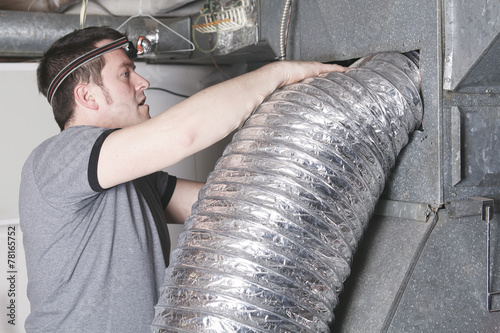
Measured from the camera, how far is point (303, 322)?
978 mm

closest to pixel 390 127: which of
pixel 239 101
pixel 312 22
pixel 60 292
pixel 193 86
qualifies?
pixel 239 101

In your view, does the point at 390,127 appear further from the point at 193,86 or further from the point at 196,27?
the point at 193,86

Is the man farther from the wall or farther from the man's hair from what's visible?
the wall

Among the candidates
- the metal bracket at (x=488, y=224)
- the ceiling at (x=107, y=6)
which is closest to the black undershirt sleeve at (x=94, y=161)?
the metal bracket at (x=488, y=224)

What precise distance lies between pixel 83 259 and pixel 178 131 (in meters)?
0.43

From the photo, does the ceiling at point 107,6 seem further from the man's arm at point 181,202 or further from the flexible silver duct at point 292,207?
the flexible silver duct at point 292,207

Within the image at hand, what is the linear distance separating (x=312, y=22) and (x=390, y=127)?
1.40ft

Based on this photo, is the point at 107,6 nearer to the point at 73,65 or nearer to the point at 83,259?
the point at 73,65

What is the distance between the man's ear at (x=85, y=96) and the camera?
4.59 ft

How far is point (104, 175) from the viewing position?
1149mm

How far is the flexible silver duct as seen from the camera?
953 millimetres

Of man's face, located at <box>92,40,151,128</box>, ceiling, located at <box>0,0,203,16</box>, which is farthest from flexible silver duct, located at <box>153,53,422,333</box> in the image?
ceiling, located at <box>0,0,203,16</box>

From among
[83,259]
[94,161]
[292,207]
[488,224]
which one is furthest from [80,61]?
[488,224]

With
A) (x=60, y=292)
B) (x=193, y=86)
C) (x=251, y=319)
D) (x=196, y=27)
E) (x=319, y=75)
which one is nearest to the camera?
(x=251, y=319)
